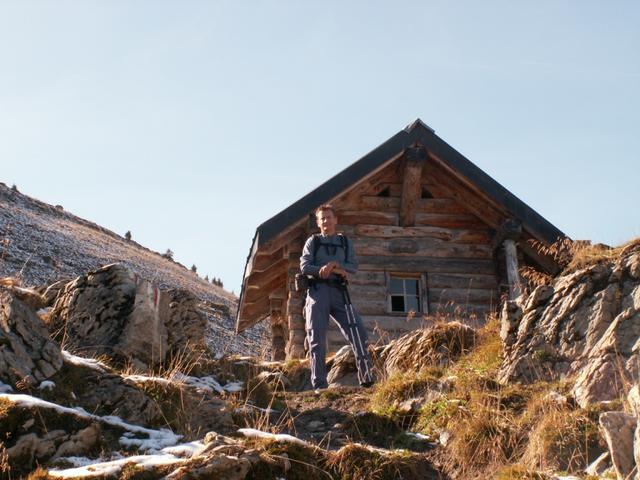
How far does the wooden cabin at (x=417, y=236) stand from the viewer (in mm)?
13211

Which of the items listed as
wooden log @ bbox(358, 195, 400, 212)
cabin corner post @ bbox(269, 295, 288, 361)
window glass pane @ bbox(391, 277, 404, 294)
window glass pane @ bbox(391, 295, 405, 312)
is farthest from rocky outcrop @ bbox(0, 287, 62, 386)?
cabin corner post @ bbox(269, 295, 288, 361)

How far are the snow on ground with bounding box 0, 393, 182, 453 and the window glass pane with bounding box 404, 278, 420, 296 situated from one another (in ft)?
26.5

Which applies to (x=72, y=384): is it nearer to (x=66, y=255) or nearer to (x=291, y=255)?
(x=291, y=255)

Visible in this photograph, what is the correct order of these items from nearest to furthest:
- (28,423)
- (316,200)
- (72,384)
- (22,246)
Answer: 1. (28,423)
2. (72,384)
3. (316,200)
4. (22,246)

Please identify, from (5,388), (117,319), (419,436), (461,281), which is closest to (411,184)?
(461,281)

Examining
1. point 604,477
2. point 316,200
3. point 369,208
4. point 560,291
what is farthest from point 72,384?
→ point 369,208

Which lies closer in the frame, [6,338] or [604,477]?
[604,477]

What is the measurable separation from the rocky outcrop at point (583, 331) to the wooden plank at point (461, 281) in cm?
516

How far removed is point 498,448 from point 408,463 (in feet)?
2.49

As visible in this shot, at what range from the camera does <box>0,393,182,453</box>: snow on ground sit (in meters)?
5.66

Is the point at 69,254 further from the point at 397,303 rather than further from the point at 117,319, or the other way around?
the point at 117,319

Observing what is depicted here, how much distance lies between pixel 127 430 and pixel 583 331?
414 centimetres

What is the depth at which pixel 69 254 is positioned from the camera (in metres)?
26.6

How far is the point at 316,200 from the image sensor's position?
1296 cm
